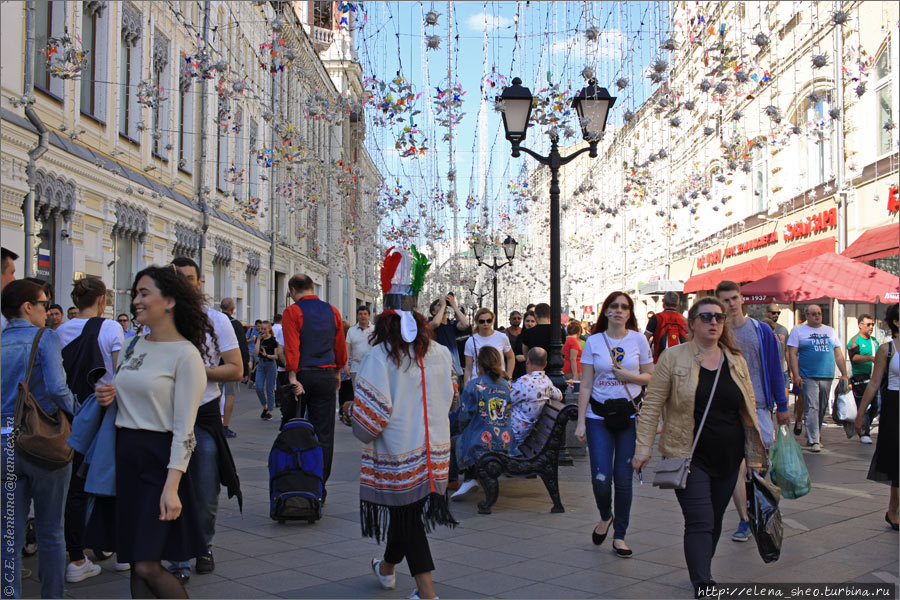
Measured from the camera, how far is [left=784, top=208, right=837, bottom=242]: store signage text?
72.7ft

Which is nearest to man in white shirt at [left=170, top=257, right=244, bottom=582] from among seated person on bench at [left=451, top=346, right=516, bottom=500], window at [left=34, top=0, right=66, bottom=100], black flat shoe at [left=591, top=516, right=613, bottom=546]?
black flat shoe at [left=591, top=516, right=613, bottom=546]

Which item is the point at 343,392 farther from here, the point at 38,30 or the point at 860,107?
the point at 860,107

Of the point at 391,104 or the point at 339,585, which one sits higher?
the point at 391,104

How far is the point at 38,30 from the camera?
13.4 meters

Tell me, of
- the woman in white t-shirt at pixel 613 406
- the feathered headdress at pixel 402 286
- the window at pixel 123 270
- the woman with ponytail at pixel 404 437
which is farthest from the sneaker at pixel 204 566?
Answer: the window at pixel 123 270

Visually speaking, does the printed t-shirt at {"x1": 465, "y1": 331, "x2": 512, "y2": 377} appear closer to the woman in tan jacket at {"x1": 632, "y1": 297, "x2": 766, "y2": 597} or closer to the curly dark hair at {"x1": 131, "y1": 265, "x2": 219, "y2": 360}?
the woman in tan jacket at {"x1": 632, "y1": 297, "x2": 766, "y2": 597}

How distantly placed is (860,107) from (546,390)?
16.0 metres

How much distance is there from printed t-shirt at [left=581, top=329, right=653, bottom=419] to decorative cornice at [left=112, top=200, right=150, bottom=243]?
527 inches

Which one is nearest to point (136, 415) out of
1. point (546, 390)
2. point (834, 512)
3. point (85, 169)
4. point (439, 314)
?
point (439, 314)

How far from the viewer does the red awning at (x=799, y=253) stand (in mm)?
22297

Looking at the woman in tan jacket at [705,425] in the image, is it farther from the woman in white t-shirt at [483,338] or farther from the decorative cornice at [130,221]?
the decorative cornice at [130,221]

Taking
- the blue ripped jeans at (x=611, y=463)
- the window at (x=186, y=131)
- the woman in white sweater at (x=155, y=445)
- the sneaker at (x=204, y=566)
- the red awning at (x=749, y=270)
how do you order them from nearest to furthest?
the woman in white sweater at (x=155, y=445)
the sneaker at (x=204, y=566)
the blue ripped jeans at (x=611, y=463)
the window at (x=186, y=131)
the red awning at (x=749, y=270)

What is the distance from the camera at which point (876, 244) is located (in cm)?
1770

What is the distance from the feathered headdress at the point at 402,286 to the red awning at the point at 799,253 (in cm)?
1884
